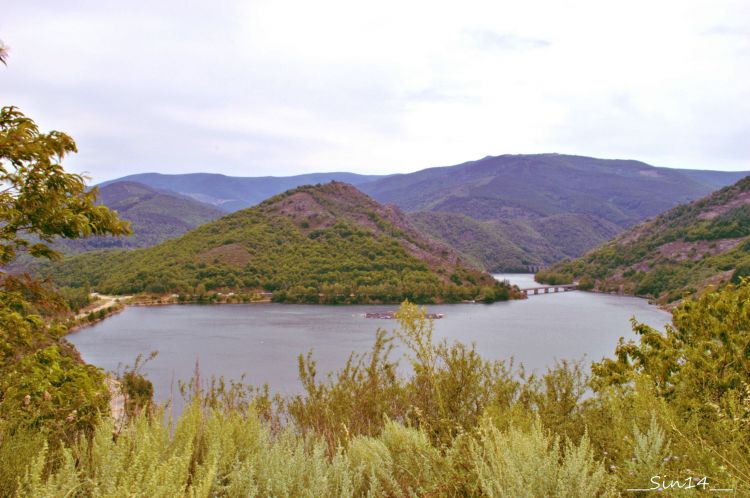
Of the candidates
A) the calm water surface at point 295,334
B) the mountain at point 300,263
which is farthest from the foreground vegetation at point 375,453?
the mountain at point 300,263

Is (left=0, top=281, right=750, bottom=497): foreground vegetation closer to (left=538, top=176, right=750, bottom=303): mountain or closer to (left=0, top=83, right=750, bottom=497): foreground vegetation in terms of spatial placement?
(left=0, top=83, right=750, bottom=497): foreground vegetation

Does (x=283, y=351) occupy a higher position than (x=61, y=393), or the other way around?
(x=61, y=393)

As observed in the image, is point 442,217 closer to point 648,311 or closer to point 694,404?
point 648,311

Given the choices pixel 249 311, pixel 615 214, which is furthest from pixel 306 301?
pixel 615 214

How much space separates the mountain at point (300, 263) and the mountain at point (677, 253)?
18.6 m

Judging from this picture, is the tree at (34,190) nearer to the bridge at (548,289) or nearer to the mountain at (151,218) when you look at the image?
the bridge at (548,289)

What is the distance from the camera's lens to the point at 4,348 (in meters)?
5.11

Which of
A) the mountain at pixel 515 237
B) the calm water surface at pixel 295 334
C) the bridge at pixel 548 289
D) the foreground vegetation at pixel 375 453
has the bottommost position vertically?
the calm water surface at pixel 295 334

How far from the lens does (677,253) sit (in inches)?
2854

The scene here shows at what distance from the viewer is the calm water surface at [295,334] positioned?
3047 cm

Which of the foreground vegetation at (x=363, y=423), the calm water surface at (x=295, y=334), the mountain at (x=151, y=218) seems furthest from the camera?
the mountain at (x=151, y=218)

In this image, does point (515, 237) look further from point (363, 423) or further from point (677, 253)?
point (363, 423)

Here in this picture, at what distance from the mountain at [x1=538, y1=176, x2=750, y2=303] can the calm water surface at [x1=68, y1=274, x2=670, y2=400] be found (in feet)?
22.6

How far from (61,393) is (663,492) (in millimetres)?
4918
